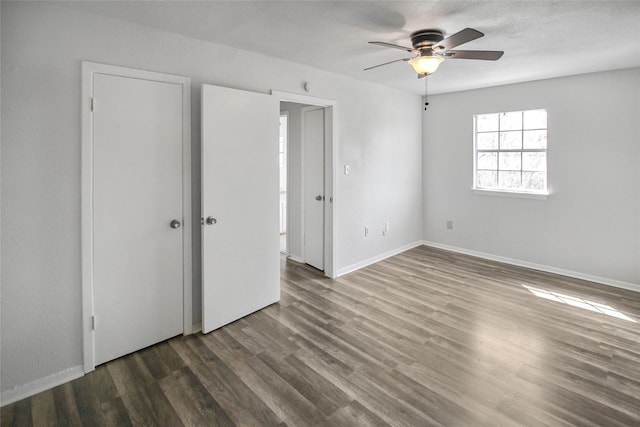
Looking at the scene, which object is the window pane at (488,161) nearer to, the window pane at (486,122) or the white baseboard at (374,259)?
the window pane at (486,122)

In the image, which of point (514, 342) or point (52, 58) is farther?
point (514, 342)


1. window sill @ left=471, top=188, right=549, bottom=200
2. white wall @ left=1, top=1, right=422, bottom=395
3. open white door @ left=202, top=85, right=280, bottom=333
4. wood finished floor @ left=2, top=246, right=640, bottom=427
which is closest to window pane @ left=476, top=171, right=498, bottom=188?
window sill @ left=471, top=188, right=549, bottom=200

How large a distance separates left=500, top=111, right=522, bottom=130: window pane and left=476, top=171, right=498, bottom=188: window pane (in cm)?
68

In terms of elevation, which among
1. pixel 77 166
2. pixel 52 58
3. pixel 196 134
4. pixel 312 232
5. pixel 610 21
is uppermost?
pixel 610 21

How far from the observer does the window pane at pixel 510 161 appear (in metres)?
4.72

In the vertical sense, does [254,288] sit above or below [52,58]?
below

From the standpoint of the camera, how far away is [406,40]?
282 centimetres

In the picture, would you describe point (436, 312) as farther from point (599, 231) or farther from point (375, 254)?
point (599, 231)

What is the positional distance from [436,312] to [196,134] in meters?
2.78

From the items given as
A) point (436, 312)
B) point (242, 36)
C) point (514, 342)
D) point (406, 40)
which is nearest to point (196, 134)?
point (242, 36)

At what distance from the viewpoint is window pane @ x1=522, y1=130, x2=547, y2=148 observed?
4457mm

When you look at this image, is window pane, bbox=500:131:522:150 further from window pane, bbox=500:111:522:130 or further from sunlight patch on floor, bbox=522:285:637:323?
sunlight patch on floor, bbox=522:285:637:323

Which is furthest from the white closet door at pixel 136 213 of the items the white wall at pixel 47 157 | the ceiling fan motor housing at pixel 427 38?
the ceiling fan motor housing at pixel 427 38

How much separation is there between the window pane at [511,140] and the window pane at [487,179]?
0.41m
